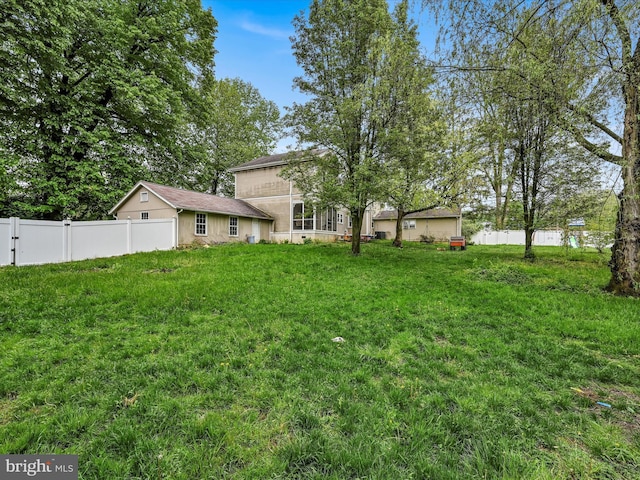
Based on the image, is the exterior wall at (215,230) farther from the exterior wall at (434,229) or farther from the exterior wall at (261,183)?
the exterior wall at (434,229)

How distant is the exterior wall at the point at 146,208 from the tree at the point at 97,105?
2.64ft

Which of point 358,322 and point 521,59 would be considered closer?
point 358,322

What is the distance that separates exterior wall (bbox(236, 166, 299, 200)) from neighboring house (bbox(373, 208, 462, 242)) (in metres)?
10.6

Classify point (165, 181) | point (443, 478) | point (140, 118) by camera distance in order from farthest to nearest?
1. point (165, 181)
2. point (140, 118)
3. point (443, 478)

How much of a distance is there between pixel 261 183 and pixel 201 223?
598cm

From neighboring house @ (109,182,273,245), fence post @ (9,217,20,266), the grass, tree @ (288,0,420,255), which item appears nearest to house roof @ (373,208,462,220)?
tree @ (288,0,420,255)

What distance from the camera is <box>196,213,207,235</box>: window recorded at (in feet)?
50.1

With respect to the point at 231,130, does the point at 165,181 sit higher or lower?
lower

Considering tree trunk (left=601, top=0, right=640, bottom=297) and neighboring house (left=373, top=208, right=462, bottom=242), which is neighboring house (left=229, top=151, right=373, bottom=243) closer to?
neighboring house (left=373, top=208, right=462, bottom=242)

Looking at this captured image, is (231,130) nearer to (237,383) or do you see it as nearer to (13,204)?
(13,204)

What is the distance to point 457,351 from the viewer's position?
3.97 m

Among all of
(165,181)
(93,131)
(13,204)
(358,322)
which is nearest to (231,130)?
(165,181)

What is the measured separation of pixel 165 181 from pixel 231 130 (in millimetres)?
11879
